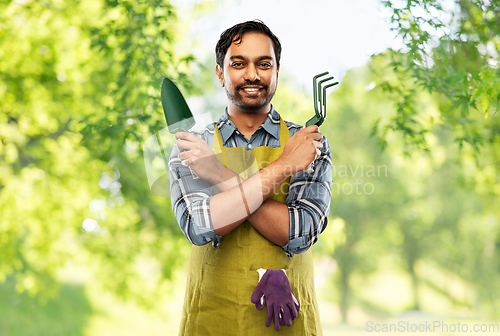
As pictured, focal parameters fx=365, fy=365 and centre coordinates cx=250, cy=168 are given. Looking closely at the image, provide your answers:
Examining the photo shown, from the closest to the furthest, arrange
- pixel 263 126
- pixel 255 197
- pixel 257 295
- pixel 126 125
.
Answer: pixel 255 197 → pixel 257 295 → pixel 263 126 → pixel 126 125

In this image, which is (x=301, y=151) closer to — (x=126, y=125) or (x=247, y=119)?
(x=247, y=119)

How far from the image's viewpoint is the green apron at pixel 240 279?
104 centimetres

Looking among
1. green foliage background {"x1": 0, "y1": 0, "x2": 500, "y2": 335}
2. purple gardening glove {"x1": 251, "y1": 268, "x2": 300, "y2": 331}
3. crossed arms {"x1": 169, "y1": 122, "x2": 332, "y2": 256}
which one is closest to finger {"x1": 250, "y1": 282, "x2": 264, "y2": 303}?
purple gardening glove {"x1": 251, "y1": 268, "x2": 300, "y2": 331}

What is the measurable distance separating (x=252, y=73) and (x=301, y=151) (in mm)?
262

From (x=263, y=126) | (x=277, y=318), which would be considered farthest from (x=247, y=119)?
(x=277, y=318)

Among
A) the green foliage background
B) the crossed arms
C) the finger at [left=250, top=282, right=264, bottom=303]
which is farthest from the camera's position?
the green foliage background

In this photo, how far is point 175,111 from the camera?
1080 millimetres

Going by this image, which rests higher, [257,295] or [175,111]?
[175,111]

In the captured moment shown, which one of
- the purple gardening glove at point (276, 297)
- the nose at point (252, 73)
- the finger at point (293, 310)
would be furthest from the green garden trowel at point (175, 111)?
the finger at point (293, 310)

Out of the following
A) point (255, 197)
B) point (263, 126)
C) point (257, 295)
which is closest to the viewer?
point (255, 197)

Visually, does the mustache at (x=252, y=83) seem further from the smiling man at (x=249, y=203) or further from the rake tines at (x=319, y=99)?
the rake tines at (x=319, y=99)

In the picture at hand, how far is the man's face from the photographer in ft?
3.35

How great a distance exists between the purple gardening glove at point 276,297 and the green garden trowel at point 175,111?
0.48 m

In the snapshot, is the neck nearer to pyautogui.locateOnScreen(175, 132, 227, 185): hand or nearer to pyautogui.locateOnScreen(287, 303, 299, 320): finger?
pyautogui.locateOnScreen(175, 132, 227, 185): hand
